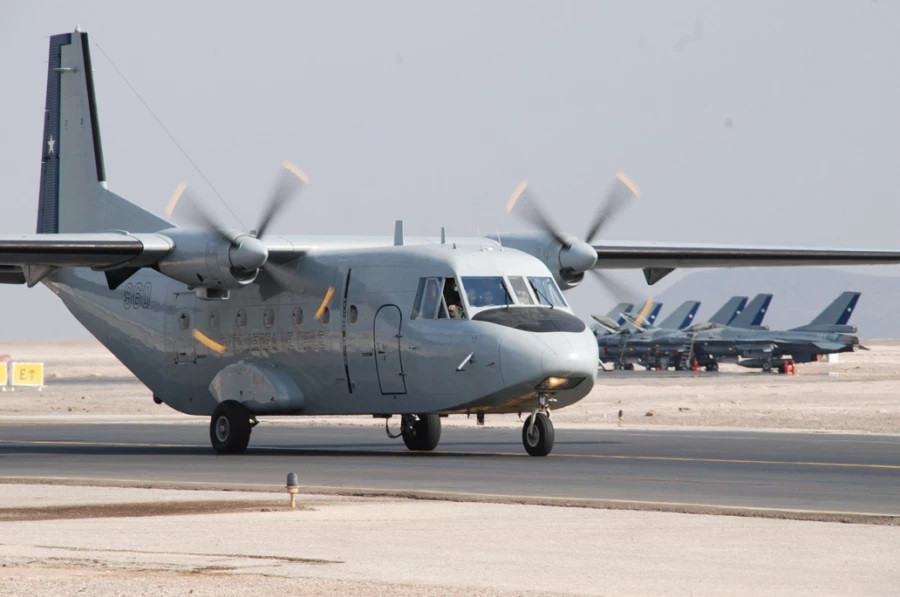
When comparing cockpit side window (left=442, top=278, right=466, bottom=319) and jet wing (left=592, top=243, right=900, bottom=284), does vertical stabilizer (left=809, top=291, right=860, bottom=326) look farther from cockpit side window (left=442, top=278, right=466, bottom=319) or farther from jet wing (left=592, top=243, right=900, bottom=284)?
cockpit side window (left=442, top=278, right=466, bottom=319)

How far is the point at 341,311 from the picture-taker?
2498 cm

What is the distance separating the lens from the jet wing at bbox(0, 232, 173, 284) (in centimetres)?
2419

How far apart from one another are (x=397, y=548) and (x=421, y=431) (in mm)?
13855

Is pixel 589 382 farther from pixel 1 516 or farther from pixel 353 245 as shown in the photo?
pixel 1 516

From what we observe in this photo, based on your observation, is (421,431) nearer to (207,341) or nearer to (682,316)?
(207,341)

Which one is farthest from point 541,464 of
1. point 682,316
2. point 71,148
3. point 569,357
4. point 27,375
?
point 682,316

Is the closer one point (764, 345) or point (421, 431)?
point (421, 431)

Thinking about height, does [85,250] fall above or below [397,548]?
above

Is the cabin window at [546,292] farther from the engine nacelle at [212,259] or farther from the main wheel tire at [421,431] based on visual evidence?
the engine nacelle at [212,259]

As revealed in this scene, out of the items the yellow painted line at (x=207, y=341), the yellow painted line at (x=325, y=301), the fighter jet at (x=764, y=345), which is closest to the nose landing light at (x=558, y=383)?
the yellow painted line at (x=325, y=301)

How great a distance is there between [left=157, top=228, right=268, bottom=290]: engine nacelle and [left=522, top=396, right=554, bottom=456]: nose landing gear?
17.7ft

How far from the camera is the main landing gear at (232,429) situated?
25.6 m

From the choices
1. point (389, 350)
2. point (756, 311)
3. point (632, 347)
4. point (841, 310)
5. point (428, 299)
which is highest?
point (756, 311)

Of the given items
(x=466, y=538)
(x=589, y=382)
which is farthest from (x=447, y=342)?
(x=466, y=538)
